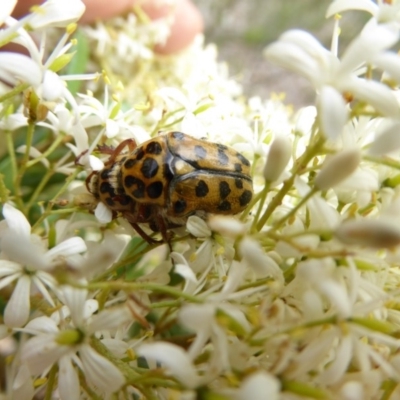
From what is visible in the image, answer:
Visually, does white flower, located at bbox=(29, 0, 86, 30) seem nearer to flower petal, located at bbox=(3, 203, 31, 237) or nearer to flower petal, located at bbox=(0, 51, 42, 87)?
flower petal, located at bbox=(0, 51, 42, 87)

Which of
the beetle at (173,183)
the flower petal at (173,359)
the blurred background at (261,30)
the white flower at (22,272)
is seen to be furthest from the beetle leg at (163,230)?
the blurred background at (261,30)

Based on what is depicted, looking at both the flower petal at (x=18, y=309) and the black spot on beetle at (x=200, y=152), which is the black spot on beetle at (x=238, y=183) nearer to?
the black spot on beetle at (x=200, y=152)

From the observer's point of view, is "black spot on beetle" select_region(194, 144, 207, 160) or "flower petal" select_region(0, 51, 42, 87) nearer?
"flower petal" select_region(0, 51, 42, 87)

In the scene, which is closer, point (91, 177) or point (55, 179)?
point (91, 177)

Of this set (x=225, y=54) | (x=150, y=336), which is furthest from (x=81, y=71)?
(x=225, y=54)

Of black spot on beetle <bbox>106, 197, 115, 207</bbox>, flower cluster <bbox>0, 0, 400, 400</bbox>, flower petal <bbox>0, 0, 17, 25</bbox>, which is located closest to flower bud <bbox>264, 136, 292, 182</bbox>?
flower cluster <bbox>0, 0, 400, 400</bbox>

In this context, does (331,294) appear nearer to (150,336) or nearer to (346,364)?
(346,364)
